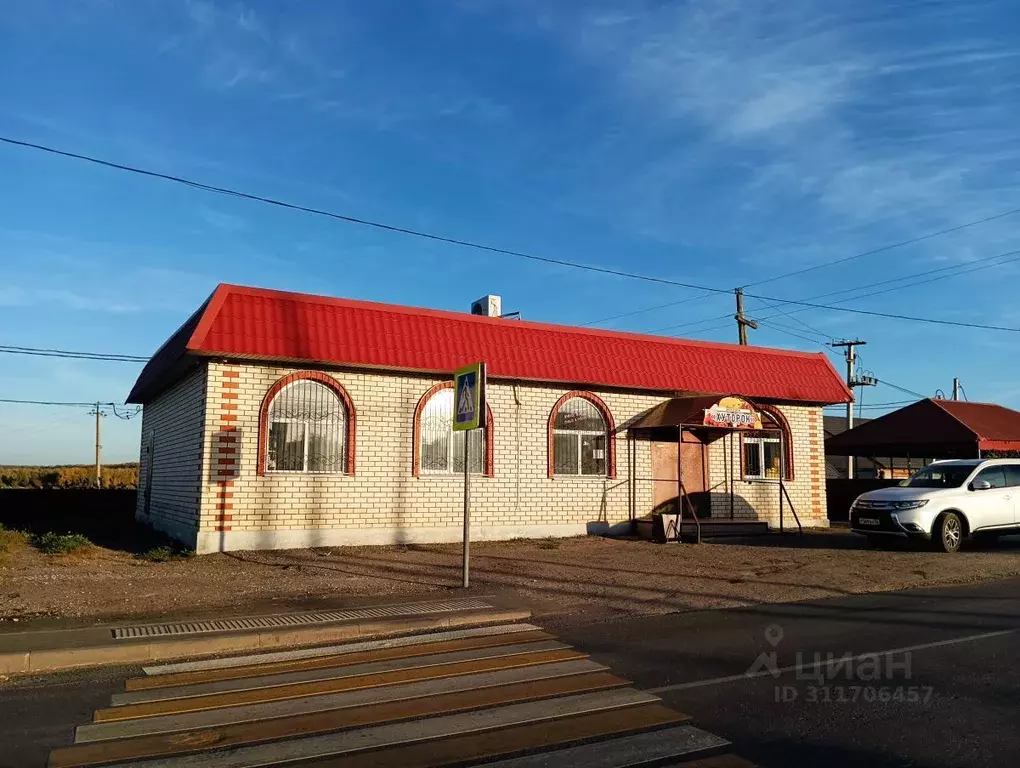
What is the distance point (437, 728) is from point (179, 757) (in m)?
1.63

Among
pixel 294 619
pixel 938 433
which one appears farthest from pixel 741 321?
pixel 294 619

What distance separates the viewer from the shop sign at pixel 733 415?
1778 cm

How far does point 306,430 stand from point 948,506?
12926mm

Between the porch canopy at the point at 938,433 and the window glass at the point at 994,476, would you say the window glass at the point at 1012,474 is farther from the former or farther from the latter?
the porch canopy at the point at 938,433

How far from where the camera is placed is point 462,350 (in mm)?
17250

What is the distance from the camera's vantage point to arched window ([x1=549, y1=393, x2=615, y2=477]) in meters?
18.6

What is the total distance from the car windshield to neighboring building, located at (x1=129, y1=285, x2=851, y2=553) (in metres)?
3.30

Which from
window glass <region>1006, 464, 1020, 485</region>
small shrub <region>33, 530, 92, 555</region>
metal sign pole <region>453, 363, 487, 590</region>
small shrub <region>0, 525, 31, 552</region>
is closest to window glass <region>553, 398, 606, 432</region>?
metal sign pole <region>453, 363, 487, 590</region>

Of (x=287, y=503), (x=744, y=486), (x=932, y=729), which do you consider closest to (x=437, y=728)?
(x=932, y=729)

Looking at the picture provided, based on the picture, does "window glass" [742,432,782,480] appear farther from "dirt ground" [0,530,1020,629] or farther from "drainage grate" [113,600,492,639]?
"drainage grate" [113,600,492,639]

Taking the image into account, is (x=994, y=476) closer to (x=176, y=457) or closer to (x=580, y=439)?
(x=580, y=439)

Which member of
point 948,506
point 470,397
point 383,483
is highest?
point 470,397

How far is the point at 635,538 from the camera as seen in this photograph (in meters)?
18.6

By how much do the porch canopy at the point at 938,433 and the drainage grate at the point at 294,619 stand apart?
21.0 meters
